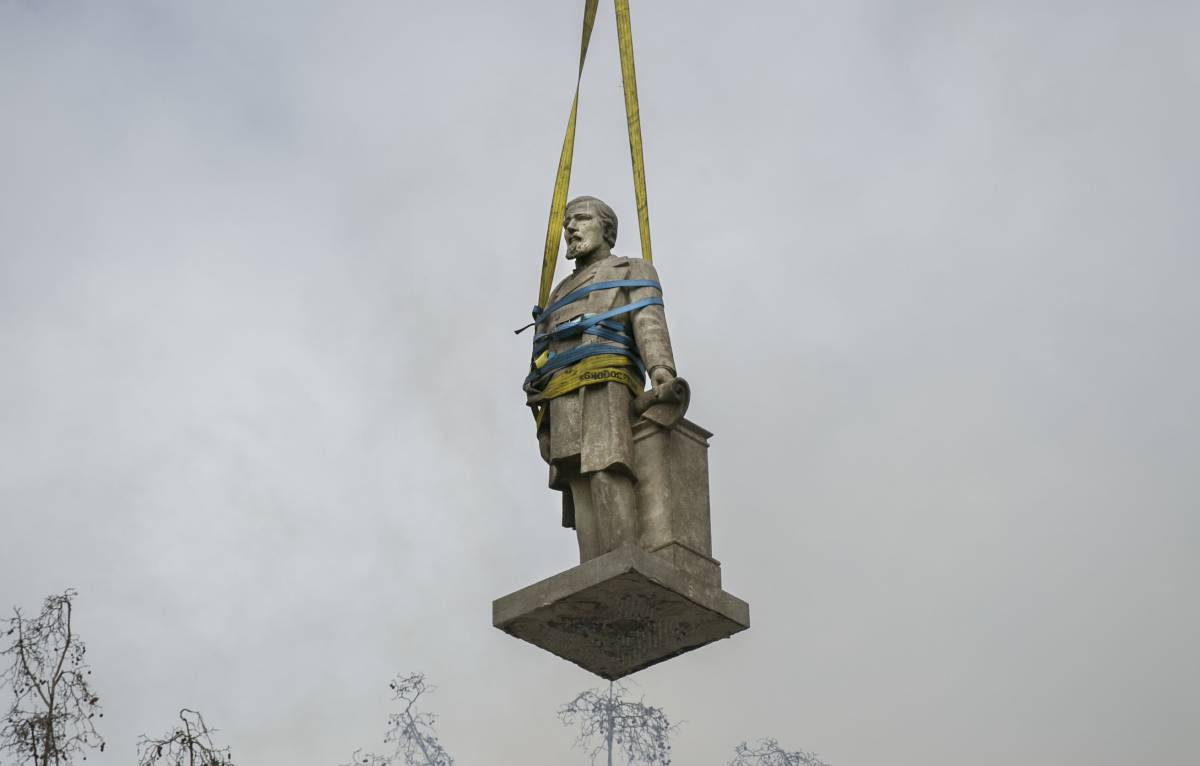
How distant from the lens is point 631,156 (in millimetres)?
16719

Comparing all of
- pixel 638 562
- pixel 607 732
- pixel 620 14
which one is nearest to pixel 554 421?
pixel 638 562

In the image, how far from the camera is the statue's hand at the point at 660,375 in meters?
15.4

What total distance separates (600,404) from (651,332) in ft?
2.21

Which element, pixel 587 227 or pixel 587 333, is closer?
pixel 587 333

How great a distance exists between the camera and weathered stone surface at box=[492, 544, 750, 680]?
575 inches

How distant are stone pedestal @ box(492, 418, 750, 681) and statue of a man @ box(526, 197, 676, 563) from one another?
19 cm

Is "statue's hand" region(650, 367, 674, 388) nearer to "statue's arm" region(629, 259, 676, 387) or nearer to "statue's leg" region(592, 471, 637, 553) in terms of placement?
"statue's arm" region(629, 259, 676, 387)

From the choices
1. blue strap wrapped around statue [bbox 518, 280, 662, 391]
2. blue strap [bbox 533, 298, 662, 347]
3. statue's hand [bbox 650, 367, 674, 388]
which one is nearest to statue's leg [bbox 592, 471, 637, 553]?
statue's hand [bbox 650, 367, 674, 388]

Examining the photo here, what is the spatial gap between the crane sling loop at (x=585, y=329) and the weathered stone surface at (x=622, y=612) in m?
1.55

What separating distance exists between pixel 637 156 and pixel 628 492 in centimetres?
294

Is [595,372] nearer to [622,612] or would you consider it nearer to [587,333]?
[587,333]

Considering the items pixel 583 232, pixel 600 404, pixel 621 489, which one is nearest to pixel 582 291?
pixel 583 232

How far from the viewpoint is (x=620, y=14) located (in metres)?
17.5

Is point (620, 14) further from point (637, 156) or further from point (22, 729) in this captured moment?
point (22, 729)
